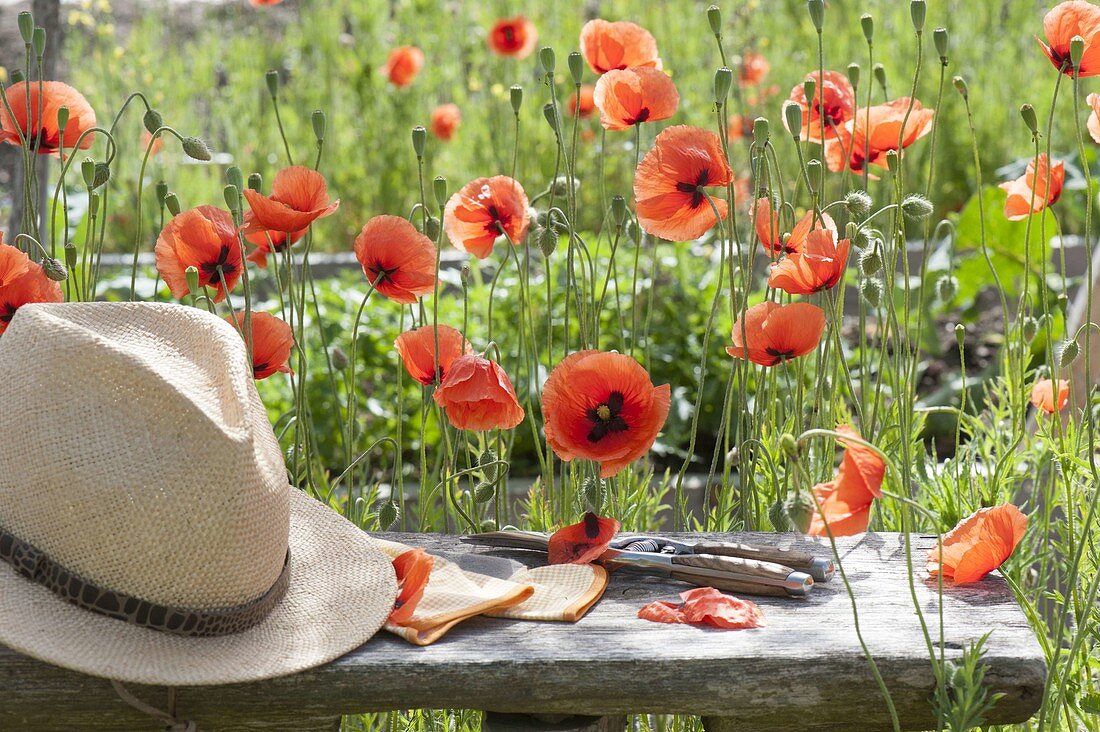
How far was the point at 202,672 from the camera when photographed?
116 centimetres

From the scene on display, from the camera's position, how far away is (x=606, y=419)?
148cm

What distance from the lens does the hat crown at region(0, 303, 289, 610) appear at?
117 cm

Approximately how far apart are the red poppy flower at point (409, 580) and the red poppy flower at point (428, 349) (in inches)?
14.6

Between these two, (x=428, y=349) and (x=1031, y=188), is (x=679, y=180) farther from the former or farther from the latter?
(x=1031, y=188)

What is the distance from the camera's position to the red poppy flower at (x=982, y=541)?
4.48 ft

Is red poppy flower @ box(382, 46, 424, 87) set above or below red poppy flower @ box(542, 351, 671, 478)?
above

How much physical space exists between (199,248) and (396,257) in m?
0.25

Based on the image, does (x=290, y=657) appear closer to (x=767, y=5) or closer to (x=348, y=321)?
(x=348, y=321)

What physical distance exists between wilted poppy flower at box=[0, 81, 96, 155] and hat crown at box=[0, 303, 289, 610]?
2.19 feet

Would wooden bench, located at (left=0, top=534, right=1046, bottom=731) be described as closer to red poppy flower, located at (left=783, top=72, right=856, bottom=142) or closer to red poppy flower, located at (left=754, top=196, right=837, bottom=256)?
red poppy flower, located at (left=754, top=196, right=837, bottom=256)

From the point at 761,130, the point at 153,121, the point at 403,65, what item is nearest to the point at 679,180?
the point at 761,130

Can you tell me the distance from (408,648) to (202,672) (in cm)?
20

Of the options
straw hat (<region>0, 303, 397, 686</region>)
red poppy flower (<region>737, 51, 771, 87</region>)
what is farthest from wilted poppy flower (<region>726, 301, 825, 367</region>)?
red poppy flower (<region>737, 51, 771, 87</region>)

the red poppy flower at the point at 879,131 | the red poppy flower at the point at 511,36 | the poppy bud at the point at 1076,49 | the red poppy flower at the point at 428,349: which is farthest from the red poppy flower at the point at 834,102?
the red poppy flower at the point at 511,36
